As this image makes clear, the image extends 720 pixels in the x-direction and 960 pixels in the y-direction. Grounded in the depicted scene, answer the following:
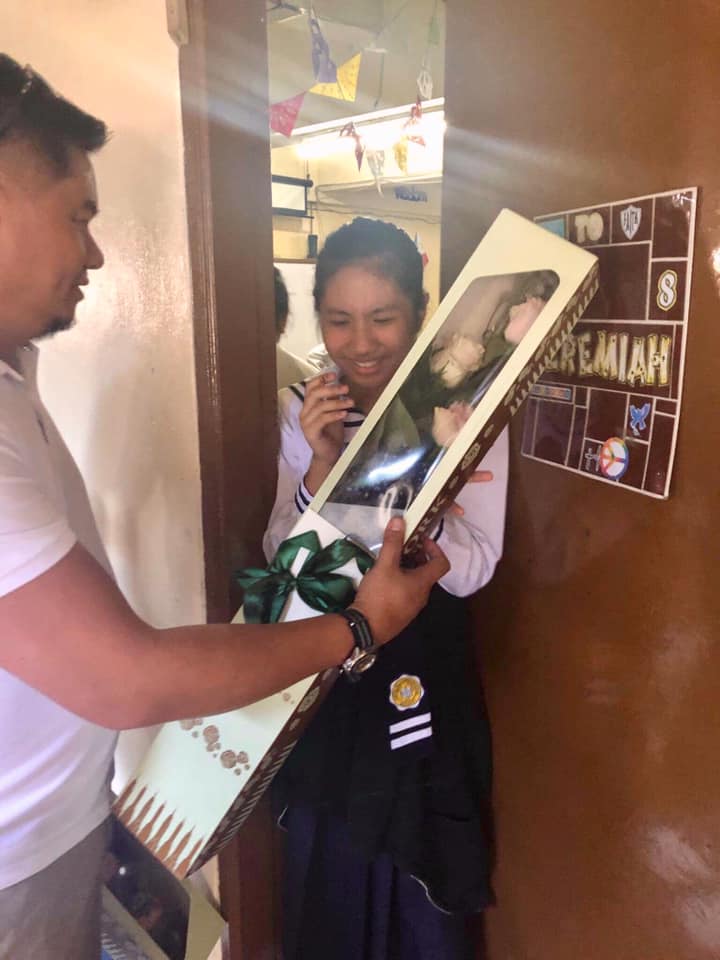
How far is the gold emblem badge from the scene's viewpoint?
863 mm

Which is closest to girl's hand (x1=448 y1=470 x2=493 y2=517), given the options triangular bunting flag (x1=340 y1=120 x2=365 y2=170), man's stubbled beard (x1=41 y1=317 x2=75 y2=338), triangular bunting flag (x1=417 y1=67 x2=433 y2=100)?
man's stubbled beard (x1=41 y1=317 x2=75 y2=338)

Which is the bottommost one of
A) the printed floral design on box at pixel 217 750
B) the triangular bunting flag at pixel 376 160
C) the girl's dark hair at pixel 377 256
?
the printed floral design on box at pixel 217 750

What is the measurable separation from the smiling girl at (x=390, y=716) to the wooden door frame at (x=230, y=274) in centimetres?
6

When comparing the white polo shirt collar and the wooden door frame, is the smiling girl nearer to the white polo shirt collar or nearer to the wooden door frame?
the wooden door frame

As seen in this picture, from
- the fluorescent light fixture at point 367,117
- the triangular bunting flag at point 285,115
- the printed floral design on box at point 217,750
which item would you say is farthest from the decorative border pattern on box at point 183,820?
the fluorescent light fixture at point 367,117

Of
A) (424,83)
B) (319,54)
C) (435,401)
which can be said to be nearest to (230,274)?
(435,401)

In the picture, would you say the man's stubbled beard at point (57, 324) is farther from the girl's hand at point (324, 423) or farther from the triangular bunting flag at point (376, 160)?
the triangular bunting flag at point (376, 160)

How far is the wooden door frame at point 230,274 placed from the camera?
835mm

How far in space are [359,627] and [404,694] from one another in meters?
0.24

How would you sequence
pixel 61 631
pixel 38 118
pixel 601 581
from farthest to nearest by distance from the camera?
1. pixel 601 581
2. pixel 38 118
3. pixel 61 631

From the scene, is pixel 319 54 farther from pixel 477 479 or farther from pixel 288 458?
pixel 477 479

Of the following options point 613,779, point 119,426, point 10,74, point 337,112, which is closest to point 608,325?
point 613,779

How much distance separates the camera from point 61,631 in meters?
0.54

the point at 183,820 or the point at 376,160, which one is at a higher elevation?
the point at 376,160
